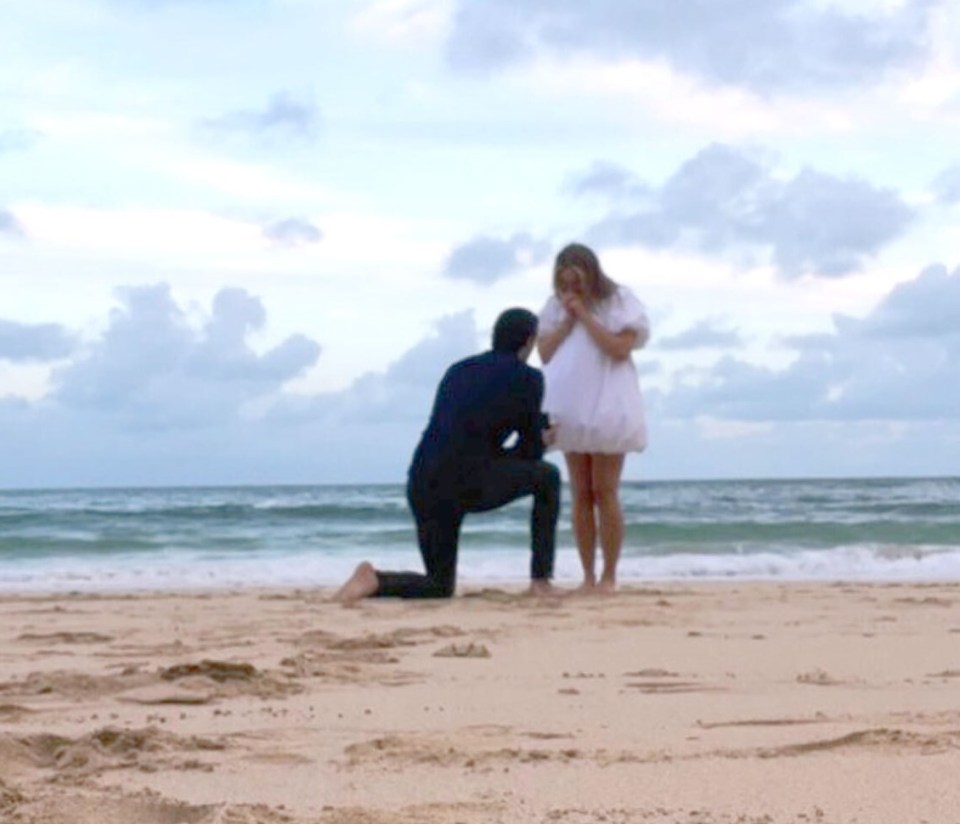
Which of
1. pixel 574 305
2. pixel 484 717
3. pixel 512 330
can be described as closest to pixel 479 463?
pixel 512 330

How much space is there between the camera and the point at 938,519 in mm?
21016

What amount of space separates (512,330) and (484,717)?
11.3 feet

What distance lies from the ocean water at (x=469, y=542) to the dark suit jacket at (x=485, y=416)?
3071mm

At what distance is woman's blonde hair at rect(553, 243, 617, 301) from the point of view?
689 cm

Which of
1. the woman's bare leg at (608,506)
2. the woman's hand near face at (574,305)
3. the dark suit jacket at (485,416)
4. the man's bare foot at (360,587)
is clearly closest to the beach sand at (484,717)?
the man's bare foot at (360,587)

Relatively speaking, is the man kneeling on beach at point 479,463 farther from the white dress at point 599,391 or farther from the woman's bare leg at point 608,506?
the woman's bare leg at point 608,506

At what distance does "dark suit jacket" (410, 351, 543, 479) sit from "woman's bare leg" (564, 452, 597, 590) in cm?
28

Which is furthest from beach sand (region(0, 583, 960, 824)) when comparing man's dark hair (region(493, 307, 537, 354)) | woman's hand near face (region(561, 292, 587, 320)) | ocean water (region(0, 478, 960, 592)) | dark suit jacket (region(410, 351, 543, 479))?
ocean water (region(0, 478, 960, 592))

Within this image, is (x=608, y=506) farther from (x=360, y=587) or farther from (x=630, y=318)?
(x=360, y=587)

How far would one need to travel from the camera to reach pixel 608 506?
710cm

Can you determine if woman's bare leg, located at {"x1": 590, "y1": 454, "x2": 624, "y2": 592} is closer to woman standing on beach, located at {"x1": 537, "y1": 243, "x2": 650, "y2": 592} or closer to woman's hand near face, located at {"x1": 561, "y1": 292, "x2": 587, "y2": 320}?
woman standing on beach, located at {"x1": 537, "y1": 243, "x2": 650, "y2": 592}

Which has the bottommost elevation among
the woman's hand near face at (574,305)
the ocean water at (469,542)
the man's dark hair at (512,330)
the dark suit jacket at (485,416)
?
the ocean water at (469,542)

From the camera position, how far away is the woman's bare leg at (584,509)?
7027mm

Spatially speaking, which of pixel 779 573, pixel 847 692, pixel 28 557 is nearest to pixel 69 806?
pixel 847 692
